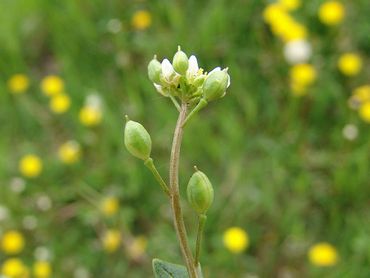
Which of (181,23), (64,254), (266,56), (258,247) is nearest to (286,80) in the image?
(266,56)

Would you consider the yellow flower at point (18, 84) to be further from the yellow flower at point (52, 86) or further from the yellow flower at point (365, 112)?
the yellow flower at point (365, 112)

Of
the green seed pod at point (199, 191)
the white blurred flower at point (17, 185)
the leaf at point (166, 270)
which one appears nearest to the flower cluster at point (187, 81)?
the green seed pod at point (199, 191)

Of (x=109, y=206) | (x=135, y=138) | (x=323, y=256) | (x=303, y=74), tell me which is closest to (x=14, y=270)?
(x=109, y=206)

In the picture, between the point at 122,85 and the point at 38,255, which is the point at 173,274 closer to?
the point at 38,255

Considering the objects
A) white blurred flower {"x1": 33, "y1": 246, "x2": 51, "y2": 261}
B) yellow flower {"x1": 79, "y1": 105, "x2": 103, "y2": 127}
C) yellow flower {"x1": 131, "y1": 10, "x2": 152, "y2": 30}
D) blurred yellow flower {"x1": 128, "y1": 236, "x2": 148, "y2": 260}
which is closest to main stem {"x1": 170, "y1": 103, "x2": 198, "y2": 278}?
blurred yellow flower {"x1": 128, "y1": 236, "x2": 148, "y2": 260}

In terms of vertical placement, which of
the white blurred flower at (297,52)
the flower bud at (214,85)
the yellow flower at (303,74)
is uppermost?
the white blurred flower at (297,52)

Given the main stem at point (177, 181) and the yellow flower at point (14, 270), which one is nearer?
the main stem at point (177, 181)

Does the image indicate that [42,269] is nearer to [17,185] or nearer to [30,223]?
[30,223]
